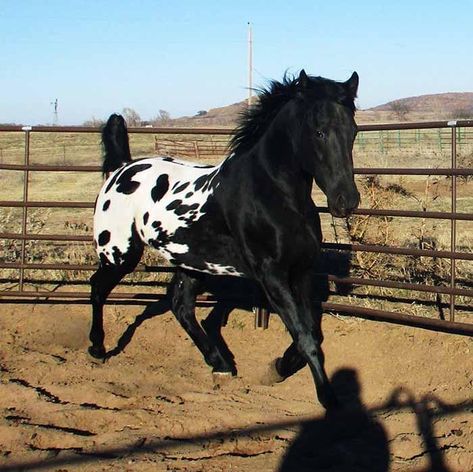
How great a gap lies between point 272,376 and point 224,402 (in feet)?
2.29

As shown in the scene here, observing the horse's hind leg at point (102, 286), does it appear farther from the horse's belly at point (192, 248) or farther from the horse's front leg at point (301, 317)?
the horse's front leg at point (301, 317)

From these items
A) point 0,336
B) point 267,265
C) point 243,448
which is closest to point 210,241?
point 267,265

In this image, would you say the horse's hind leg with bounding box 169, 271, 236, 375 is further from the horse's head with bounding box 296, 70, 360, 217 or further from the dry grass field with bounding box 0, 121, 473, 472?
the horse's head with bounding box 296, 70, 360, 217

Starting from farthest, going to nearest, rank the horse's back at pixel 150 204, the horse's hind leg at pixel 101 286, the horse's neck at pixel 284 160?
the horse's hind leg at pixel 101 286 < the horse's back at pixel 150 204 < the horse's neck at pixel 284 160

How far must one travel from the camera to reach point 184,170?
19.6 feet

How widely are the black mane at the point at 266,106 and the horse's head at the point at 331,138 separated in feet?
0.03

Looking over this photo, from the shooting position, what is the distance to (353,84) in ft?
15.7

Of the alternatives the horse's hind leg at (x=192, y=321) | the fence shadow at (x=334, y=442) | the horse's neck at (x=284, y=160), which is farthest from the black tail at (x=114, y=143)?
the fence shadow at (x=334, y=442)

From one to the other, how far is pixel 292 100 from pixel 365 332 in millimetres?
2367

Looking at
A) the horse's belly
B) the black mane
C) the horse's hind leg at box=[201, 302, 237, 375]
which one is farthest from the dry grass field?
the black mane

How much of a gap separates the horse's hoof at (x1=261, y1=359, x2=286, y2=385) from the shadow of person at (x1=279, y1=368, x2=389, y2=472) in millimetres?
641

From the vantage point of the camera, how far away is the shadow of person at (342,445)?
13.1 ft

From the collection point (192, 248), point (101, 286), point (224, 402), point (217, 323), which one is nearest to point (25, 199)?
point (101, 286)

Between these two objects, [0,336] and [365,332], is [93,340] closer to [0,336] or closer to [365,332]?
[0,336]
